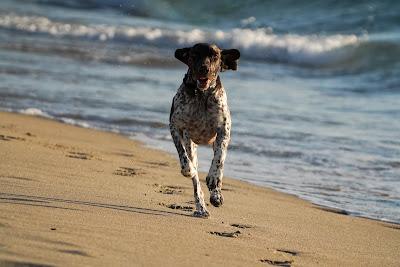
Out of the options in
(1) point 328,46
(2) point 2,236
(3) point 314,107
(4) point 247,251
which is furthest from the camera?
(1) point 328,46

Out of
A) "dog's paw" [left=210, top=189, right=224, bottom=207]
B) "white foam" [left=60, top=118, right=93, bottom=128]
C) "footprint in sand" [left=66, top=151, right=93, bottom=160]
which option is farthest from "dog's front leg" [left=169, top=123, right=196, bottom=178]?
"white foam" [left=60, top=118, right=93, bottom=128]

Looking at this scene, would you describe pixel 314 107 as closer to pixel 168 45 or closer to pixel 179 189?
pixel 179 189

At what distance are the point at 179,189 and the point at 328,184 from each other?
2.15 m

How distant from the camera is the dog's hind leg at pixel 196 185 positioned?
7.11 m

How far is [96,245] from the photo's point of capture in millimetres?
5168

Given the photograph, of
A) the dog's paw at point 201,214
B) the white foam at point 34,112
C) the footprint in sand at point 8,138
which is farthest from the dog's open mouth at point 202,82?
the white foam at point 34,112

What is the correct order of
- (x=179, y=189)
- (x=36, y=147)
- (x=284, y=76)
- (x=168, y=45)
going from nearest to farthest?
(x=179, y=189), (x=36, y=147), (x=284, y=76), (x=168, y=45)

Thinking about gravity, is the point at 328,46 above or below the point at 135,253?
above

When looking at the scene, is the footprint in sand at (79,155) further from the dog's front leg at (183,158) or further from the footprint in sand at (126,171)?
the dog's front leg at (183,158)

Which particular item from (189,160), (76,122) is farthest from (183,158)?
(76,122)

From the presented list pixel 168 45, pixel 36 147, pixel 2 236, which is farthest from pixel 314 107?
pixel 168 45

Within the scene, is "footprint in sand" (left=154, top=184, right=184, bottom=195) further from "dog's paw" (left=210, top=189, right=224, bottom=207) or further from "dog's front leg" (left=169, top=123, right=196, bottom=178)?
"dog's paw" (left=210, top=189, right=224, bottom=207)

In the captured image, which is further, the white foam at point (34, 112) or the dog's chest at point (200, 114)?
the white foam at point (34, 112)

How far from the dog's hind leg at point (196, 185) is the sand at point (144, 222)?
115 millimetres
